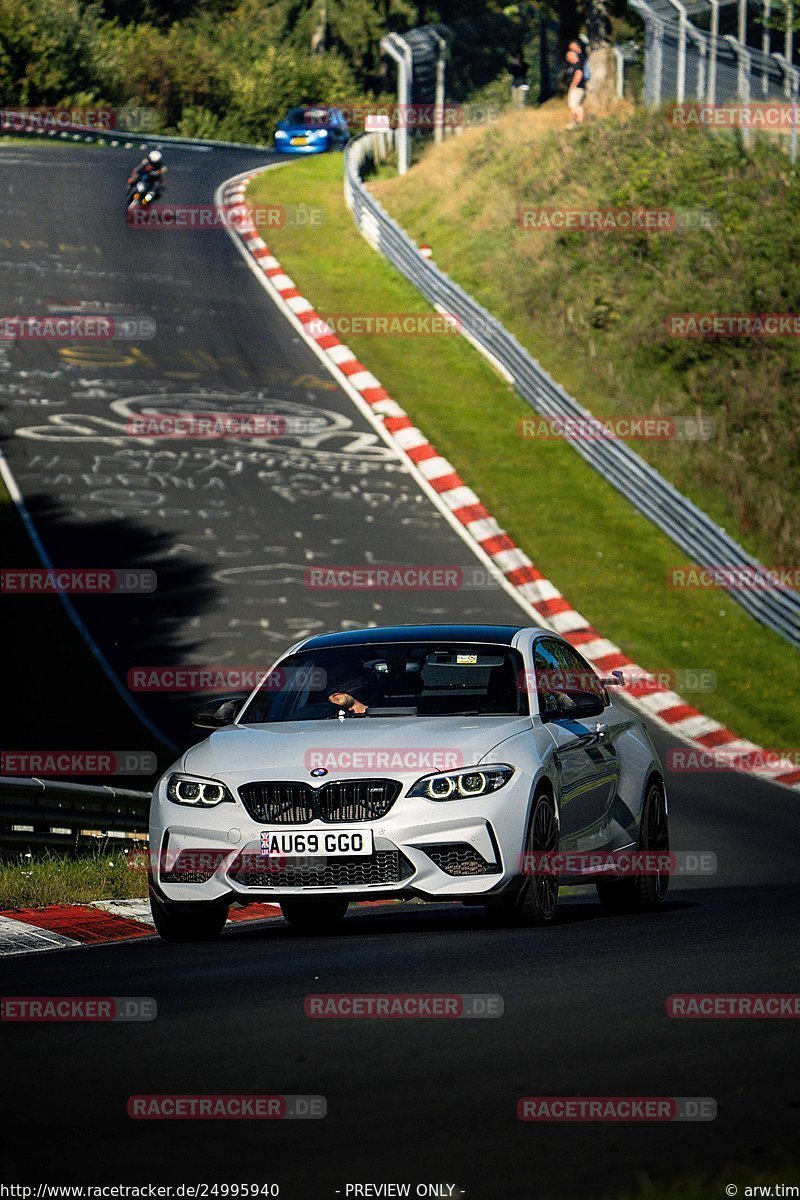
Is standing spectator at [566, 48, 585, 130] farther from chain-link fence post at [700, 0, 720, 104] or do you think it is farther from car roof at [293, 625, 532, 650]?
car roof at [293, 625, 532, 650]

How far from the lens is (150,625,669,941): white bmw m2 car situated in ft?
27.6

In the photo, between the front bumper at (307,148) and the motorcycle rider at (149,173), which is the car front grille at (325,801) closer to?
the motorcycle rider at (149,173)

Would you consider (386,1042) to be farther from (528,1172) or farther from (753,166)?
(753,166)

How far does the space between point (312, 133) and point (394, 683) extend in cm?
4898

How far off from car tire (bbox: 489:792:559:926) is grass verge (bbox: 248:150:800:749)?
10.5 meters

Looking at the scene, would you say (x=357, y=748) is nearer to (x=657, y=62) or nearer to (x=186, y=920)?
(x=186, y=920)

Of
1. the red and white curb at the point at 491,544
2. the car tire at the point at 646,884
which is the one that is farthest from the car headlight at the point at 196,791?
the red and white curb at the point at 491,544

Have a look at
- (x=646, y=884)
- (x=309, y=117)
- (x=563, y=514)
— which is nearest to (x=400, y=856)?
(x=646, y=884)

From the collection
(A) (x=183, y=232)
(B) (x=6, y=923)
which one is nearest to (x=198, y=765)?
(B) (x=6, y=923)

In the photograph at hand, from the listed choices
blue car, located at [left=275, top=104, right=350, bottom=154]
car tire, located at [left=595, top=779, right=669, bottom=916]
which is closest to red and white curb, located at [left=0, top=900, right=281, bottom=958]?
car tire, located at [left=595, top=779, right=669, bottom=916]

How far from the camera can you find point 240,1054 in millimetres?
5766

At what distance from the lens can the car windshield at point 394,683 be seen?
937 cm

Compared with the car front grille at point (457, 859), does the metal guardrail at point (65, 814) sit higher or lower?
lower

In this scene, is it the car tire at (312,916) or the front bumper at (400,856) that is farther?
the car tire at (312,916)
